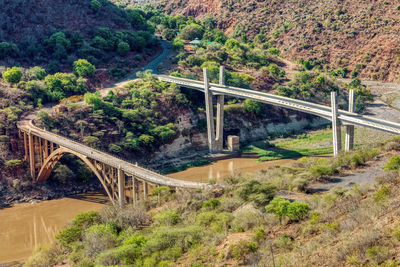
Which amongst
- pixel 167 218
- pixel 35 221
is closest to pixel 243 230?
pixel 167 218

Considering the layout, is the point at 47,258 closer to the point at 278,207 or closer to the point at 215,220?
the point at 215,220

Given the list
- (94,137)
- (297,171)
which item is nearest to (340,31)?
(94,137)

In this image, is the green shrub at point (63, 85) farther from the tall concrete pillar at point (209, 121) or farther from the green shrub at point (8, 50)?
the tall concrete pillar at point (209, 121)

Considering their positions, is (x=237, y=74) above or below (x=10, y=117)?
above

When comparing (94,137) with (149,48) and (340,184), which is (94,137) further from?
(149,48)

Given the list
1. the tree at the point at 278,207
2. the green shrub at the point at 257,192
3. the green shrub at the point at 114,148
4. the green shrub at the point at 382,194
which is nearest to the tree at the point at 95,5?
the green shrub at the point at 114,148
